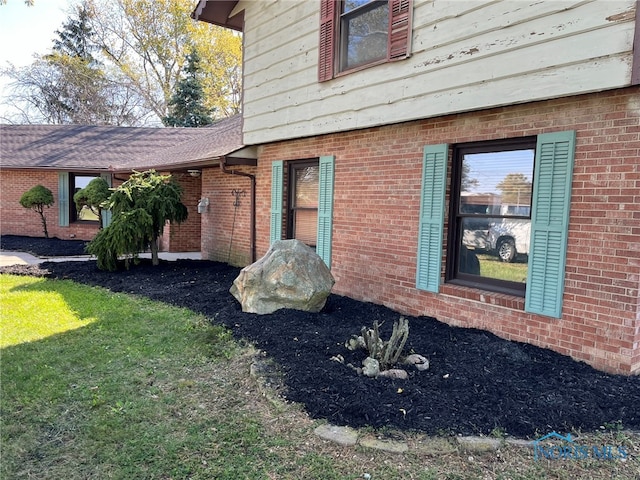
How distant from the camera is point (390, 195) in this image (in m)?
5.66

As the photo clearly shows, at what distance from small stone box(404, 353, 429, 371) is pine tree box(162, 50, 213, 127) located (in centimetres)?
2166

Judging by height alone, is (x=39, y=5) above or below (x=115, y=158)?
above

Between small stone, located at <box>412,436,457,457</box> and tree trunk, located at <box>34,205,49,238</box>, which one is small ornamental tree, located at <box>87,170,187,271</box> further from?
small stone, located at <box>412,436,457,457</box>

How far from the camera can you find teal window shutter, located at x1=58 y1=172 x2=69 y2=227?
14758 mm

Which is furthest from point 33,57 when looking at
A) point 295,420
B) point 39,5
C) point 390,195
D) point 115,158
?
point 295,420

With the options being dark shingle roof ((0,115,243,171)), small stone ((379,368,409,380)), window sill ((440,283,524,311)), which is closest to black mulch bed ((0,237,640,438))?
small stone ((379,368,409,380))

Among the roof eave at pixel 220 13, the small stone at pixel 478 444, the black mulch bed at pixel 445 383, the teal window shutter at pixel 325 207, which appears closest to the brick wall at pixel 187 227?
the roof eave at pixel 220 13

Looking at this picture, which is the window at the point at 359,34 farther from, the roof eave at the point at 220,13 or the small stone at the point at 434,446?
the small stone at the point at 434,446

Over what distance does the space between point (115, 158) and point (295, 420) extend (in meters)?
14.9

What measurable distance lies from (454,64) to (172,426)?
4.17 meters

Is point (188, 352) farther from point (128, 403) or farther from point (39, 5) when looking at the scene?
→ point (39, 5)

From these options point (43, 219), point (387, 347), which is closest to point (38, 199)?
point (43, 219)

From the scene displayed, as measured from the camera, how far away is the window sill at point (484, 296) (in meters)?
4.36

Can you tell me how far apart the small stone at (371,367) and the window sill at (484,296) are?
1.55 metres
